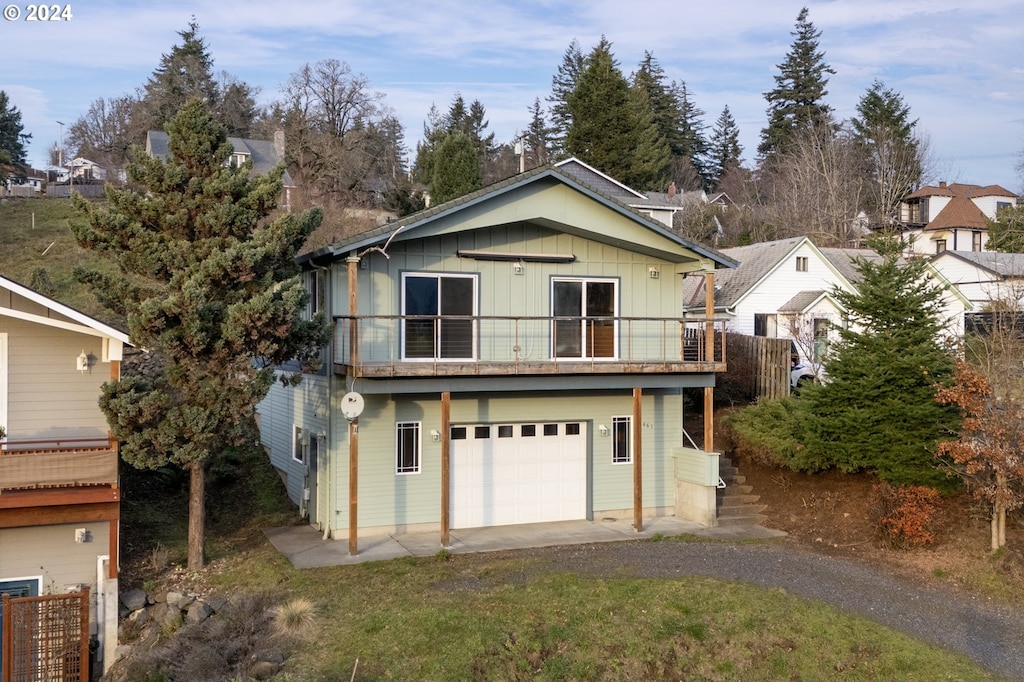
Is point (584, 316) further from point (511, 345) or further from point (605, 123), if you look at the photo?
point (605, 123)

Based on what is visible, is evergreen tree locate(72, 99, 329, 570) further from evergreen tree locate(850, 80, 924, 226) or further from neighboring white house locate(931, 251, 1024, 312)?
evergreen tree locate(850, 80, 924, 226)

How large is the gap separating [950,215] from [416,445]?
176 feet

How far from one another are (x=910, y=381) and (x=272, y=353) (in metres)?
12.1

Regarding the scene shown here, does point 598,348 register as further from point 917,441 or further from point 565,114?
point 565,114

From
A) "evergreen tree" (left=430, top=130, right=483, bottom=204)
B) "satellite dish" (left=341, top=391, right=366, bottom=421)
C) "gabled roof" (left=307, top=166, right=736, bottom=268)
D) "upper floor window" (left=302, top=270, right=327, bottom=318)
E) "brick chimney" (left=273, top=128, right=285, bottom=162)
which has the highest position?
"brick chimney" (left=273, top=128, right=285, bottom=162)

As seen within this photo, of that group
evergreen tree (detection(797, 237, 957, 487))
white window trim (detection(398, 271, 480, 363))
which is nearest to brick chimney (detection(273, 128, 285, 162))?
white window trim (detection(398, 271, 480, 363))

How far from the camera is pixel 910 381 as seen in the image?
17062 mm

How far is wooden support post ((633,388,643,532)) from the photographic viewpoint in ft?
56.3

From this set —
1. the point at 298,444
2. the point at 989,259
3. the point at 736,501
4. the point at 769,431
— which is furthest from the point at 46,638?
the point at 989,259

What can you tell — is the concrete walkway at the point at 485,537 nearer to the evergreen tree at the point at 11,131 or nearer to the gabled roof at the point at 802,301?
the gabled roof at the point at 802,301

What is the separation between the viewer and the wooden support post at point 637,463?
17172 millimetres

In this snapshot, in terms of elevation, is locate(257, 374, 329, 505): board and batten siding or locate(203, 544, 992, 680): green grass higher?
locate(257, 374, 329, 505): board and batten siding

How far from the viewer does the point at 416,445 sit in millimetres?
17172

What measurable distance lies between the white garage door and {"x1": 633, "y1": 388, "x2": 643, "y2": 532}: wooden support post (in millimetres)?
1487
